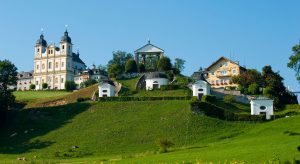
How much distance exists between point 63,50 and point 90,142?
8103cm

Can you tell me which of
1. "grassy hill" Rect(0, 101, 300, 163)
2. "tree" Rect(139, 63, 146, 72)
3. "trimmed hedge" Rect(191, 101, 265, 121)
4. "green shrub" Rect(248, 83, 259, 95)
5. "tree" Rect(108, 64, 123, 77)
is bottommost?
"grassy hill" Rect(0, 101, 300, 163)

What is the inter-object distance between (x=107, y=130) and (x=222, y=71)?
4843cm

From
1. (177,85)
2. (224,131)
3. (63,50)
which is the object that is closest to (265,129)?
(224,131)

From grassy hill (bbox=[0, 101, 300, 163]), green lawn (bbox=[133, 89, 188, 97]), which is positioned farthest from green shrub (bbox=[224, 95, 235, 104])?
grassy hill (bbox=[0, 101, 300, 163])

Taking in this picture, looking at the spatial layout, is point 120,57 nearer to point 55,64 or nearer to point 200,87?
point 55,64

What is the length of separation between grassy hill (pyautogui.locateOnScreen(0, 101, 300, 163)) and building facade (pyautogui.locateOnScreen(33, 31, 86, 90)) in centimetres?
5894

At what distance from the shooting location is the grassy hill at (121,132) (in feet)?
163

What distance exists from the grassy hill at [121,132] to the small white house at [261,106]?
6169mm

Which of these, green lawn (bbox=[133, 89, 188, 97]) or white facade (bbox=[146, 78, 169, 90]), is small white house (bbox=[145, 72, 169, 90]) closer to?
white facade (bbox=[146, 78, 169, 90])

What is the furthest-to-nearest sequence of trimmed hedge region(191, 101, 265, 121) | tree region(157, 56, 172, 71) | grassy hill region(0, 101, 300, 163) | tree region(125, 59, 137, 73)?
tree region(125, 59, 137, 73)
tree region(157, 56, 172, 71)
trimmed hedge region(191, 101, 265, 121)
grassy hill region(0, 101, 300, 163)

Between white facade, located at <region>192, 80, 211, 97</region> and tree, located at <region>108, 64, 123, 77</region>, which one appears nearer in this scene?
white facade, located at <region>192, 80, 211, 97</region>

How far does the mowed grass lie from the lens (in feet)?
173

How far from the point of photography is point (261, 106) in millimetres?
66750

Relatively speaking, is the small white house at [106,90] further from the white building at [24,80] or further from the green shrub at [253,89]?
the white building at [24,80]
